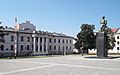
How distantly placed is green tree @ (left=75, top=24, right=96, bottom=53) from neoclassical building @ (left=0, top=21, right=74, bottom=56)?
27.1ft

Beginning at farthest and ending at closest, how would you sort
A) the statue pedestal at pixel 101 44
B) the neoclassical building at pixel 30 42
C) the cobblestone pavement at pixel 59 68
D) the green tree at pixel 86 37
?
the green tree at pixel 86 37
the neoclassical building at pixel 30 42
the statue pedestal at pixel 101 44
the cobblestone pavement at pixel 59 68

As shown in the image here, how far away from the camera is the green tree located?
75.5 m

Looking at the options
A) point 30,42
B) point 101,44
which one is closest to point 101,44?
point 101,44

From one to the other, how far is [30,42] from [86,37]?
2028 cm

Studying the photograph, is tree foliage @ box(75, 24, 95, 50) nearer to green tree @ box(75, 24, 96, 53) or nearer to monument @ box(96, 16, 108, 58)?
green tree @ box(75, 24, 96, 53)

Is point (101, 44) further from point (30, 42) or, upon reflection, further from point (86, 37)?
point (86, 37)

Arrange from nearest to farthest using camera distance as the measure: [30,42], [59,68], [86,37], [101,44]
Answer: [59,68]
[101,44]
[30,42]
[86,37]

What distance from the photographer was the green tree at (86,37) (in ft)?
248

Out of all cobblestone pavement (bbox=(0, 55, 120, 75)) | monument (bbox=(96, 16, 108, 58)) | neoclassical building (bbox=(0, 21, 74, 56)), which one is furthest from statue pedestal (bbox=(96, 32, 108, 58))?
neoclassical building (bbox=(0, 21, 74, 56))

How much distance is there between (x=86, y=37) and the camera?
75812mm

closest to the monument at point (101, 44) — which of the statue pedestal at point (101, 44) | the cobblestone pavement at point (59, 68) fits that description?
the statue pedestal at point (101, 44)

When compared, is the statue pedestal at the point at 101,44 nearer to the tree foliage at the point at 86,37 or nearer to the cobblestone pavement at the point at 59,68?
the cobblestone pavement at the point at 59,68

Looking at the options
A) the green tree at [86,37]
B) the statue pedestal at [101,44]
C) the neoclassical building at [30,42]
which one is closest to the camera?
the statue pedestal at [101,44]

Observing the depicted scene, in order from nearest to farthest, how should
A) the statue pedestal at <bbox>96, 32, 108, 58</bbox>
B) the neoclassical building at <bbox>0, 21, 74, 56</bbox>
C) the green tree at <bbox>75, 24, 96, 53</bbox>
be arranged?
the statue pedestal at <bbox>96, 32, 108, 58</bbox>, the neoclassical building at <bbox>0, 21, 74, 56</bbox>, the green tree at <bbox>75, 24, 96, 53</bbox>
